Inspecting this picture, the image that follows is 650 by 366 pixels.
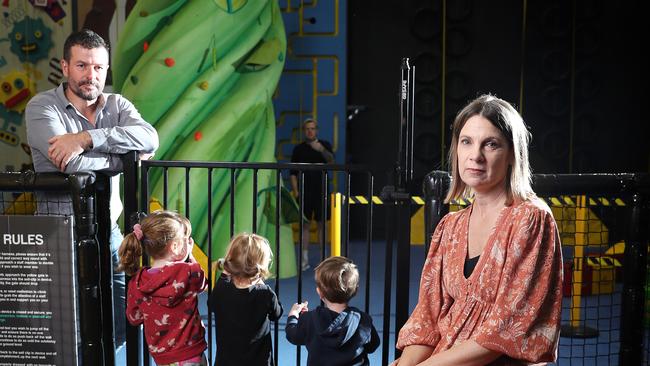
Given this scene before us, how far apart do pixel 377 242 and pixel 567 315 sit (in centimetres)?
431

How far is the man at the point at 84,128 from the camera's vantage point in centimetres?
294

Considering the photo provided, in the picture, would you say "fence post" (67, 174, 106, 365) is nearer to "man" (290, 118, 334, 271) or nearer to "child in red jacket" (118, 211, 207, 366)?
"child in red jacket" (118, 211, 207, 366)

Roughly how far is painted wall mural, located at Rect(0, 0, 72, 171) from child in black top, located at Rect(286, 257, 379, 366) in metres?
7.66

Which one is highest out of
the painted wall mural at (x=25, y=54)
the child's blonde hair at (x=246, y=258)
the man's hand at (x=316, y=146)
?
the painted wall mural at (x=25, y=54)

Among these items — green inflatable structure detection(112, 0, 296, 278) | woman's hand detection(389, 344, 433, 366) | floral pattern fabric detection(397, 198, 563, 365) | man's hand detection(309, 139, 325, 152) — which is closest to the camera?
floral pattern fabric detection(397, 198, 563, 365)

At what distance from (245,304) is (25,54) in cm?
783

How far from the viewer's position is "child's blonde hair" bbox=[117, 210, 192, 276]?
9.05ft

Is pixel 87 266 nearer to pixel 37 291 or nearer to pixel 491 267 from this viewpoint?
pixel 37 291

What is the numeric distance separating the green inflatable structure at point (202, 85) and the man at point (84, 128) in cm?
267

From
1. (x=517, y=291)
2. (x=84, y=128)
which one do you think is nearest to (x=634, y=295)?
(x=517, y=291)

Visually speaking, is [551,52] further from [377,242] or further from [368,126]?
[377,242]

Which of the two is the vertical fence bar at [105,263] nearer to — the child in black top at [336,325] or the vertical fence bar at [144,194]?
the vertical fence bar at [144,194]

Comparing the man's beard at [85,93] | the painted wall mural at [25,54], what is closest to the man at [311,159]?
the painted wall mural at [25,54]

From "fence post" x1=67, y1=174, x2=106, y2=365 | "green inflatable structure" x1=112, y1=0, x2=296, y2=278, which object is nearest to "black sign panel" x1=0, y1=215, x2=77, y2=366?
"fence post" x1=67, y1=174, x2=106, y2=365
